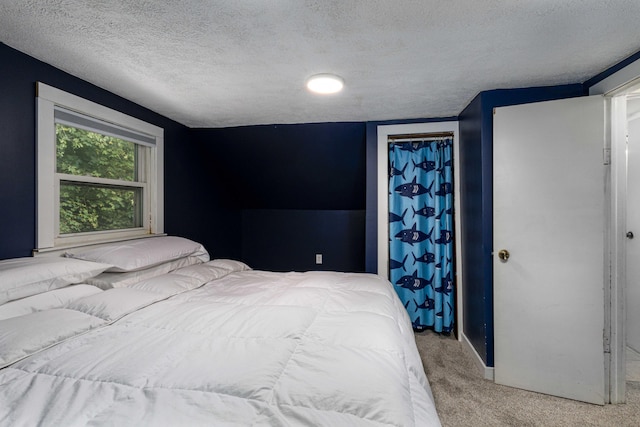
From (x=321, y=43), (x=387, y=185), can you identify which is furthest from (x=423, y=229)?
(x=321, y=43)

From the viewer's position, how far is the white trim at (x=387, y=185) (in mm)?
2842

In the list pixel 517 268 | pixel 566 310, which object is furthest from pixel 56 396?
pixel 566 310

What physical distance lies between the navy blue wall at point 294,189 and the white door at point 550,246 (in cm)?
155

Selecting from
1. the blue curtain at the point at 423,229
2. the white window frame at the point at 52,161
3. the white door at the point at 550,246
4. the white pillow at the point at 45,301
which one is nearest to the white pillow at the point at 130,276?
the white pillow at the point at 45,301

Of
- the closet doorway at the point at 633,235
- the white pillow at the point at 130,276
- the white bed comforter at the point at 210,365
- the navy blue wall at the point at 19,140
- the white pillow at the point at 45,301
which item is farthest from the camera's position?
the closet doorway at the point at 633,235

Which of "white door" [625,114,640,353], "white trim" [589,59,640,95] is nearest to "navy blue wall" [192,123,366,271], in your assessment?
"white trim" [589,59,640,95]

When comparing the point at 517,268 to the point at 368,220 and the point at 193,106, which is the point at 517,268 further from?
the point at 193,106

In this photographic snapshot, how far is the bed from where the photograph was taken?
768mm

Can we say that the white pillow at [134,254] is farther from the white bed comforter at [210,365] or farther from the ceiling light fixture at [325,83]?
the ceiling light fixture at [325,83]

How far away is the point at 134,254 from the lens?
1.96m

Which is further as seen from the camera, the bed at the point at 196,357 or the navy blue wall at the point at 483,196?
the navy blue wall at the point at 483,196

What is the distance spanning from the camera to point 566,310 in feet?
6.39

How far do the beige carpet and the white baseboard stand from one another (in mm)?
38

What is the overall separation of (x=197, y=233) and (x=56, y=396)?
8.79ft
